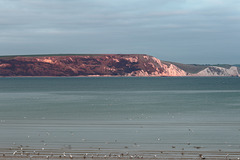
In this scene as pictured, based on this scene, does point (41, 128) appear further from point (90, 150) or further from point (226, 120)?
point (226, 120)

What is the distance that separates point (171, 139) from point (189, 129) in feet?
18.9

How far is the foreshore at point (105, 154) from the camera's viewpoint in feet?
77.6

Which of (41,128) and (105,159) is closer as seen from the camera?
(105,159)

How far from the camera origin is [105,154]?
24.7 meters

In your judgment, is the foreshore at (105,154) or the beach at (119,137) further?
the beach at (119,137)

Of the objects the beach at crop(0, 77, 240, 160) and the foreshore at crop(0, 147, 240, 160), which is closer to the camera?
the foreshore at crop(0, 147, 240, 160)

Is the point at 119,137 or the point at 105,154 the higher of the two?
the point at 119,137

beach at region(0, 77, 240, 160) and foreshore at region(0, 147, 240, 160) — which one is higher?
beach at region(0, 77, 240, 160)

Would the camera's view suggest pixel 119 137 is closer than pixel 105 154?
No

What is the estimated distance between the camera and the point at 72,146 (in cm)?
2773

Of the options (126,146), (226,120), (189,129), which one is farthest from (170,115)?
(126,146)

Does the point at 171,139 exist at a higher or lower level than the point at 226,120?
lower

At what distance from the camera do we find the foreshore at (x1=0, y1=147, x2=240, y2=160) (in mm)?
23641

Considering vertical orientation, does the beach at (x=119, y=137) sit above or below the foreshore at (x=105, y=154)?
above
